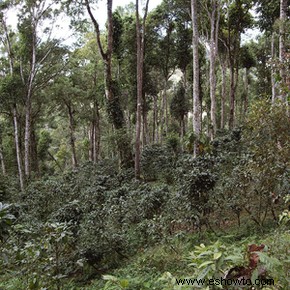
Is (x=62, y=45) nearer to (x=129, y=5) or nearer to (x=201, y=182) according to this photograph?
(x=129, y=5)

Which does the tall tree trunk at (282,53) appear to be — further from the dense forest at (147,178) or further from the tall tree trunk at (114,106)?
the tall tree trunk at (114,106)

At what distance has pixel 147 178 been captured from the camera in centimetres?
1307

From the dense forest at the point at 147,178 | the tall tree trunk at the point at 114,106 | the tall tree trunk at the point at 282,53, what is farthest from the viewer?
the tall tree trunk at the point at 114,106

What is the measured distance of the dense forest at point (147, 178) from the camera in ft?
12.5

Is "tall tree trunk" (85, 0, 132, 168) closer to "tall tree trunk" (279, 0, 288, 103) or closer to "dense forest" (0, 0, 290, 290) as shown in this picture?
"dense forest" (0, 0, 290, 290)

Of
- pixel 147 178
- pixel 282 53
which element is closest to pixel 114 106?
pixel 147 178

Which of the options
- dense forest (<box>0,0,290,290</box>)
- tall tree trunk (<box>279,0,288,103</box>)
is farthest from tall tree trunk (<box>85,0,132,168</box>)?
tall tree trunk (<box>279,0,288,103</box>)

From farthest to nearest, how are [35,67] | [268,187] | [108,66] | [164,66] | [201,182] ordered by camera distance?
[164,66], [35,67], [108,66], [201,182], [268,187]

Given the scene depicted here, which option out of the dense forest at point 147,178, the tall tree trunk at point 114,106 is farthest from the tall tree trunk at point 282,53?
the tall tree trunk at point 114,106

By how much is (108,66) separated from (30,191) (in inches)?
257

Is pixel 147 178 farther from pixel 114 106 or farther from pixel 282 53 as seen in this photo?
pixel 282 53

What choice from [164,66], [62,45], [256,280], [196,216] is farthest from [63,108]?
[256,280]

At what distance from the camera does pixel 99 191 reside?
10.3 metres

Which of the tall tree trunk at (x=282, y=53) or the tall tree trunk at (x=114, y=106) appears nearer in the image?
the tall tree trunk at (x=282, y=53)
